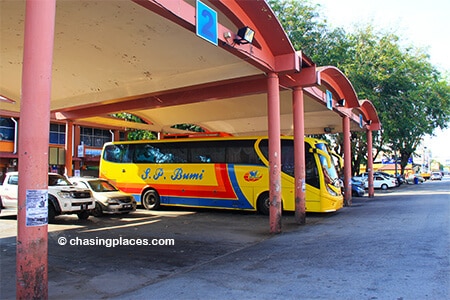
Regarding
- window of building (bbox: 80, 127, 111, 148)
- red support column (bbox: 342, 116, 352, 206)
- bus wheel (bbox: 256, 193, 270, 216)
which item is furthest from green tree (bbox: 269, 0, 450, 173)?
window of building (bbox: 80, 127, 111, 148)

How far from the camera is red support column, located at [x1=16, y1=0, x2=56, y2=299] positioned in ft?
14.9

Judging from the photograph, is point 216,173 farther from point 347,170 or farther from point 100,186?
point 347,170

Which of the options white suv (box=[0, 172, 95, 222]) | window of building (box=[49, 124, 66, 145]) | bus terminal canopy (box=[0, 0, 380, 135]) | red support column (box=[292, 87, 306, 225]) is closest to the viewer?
bus terminal canopy (box=[0, 0, 380, 135])

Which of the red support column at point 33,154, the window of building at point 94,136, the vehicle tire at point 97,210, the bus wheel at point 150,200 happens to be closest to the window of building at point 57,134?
the window of building at point 94,136

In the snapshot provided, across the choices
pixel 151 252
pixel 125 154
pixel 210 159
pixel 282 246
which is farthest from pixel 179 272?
pixel 125 154

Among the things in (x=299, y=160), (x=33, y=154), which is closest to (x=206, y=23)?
(x=33, y=154)

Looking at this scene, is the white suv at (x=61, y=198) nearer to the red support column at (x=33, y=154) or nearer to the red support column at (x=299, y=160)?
the red support column at (x=299, y=160)

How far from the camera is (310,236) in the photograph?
939 cm

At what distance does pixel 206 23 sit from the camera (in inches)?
281

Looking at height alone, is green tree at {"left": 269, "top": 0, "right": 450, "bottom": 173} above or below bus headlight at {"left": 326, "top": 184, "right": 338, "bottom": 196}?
above

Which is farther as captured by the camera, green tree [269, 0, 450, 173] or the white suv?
green tree [269, 0, 450, 173]

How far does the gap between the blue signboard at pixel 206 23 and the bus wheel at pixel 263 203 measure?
8.04m

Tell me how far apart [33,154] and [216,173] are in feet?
34.7

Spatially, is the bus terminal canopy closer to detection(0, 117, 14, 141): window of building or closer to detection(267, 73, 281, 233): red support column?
detection(267, 73, 281, 233): red support column
